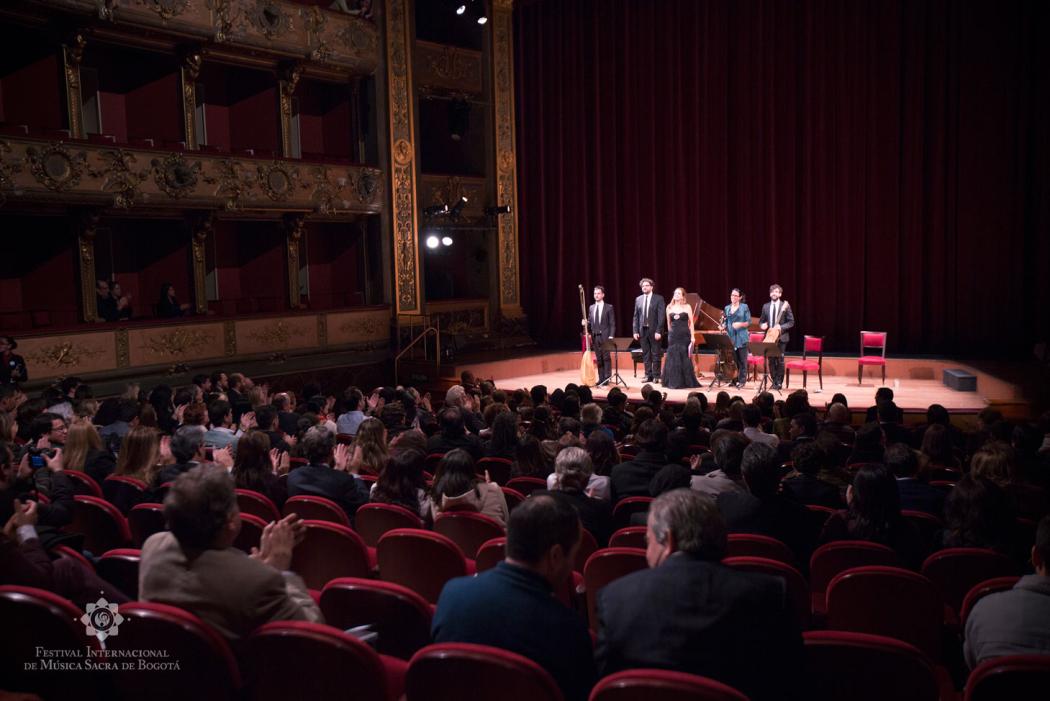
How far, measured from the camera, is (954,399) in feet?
37.2

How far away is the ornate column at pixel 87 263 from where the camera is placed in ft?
39.9

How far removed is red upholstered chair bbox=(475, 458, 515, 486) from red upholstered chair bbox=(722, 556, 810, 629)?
8.96 feet

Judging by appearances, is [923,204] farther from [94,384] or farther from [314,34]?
[94,384]

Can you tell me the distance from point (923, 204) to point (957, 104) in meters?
1.55

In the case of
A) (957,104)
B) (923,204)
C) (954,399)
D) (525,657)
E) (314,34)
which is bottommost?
(954,399)

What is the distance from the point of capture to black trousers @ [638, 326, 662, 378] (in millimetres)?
13555

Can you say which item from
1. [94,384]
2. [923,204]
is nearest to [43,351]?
[94,384]

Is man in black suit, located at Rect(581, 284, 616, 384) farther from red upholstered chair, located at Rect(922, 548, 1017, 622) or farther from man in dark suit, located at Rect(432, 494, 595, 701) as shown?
man in dark suit, located at Rect(432, 494, 595, 701)

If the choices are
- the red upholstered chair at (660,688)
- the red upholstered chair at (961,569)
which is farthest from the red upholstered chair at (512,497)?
the red upholstered chair at (660,688)

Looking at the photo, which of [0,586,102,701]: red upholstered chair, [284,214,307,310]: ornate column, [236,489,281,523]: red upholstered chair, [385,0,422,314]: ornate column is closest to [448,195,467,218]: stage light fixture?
[385,0,422,314]: ornate column

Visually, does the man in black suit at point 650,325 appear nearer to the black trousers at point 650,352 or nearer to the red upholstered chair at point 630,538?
the black trousers at point 650,352

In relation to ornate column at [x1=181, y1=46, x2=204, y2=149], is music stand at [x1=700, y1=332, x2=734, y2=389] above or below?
below

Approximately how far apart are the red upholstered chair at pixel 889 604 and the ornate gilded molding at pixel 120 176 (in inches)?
441

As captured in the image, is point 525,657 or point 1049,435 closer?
point 525,657
